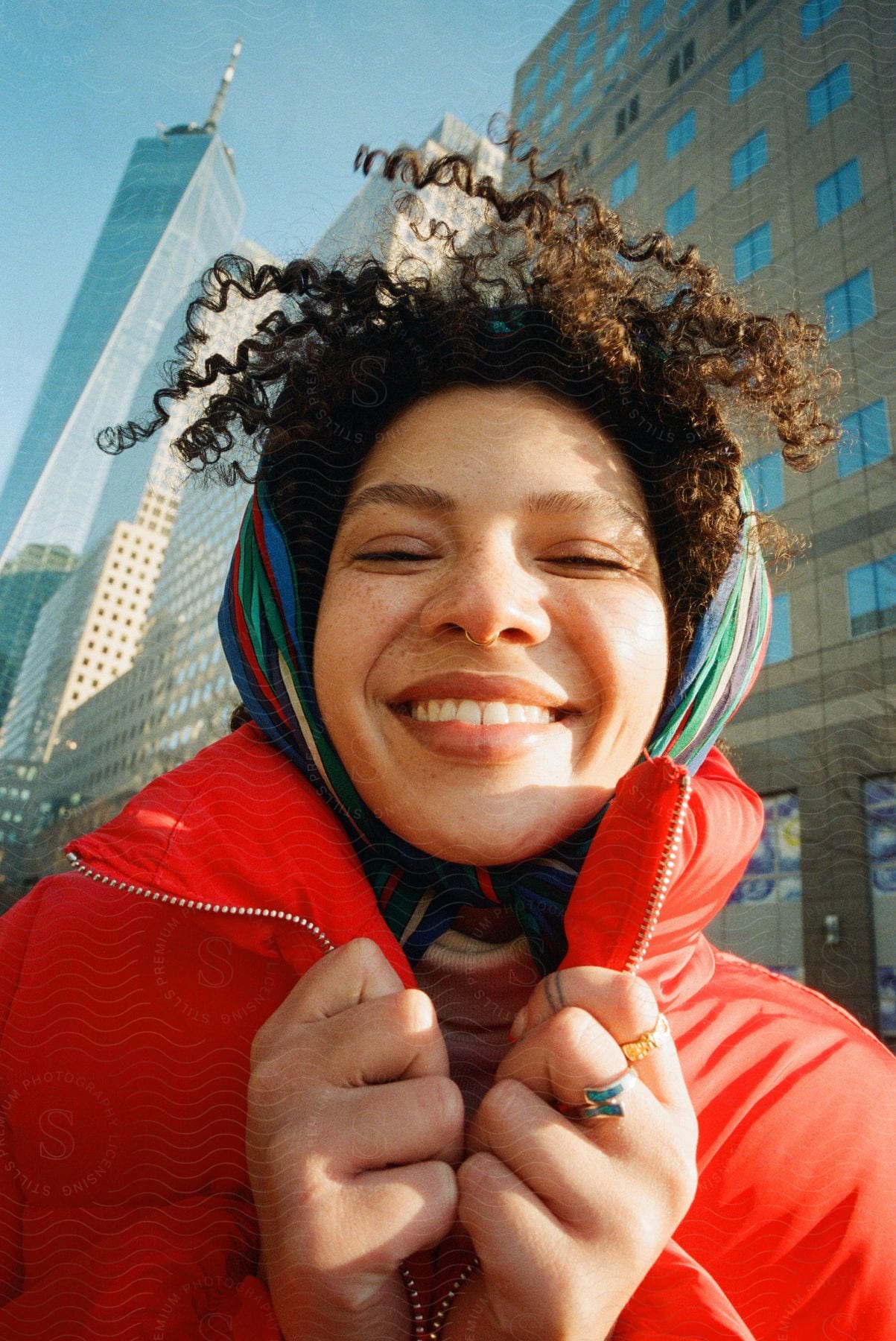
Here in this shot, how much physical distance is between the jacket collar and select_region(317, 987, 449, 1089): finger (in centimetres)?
8

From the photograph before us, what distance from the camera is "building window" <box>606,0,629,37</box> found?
5.18 ft

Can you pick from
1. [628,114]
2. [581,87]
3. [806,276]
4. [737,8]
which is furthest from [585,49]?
[628,114]

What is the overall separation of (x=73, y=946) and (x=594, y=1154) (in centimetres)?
36

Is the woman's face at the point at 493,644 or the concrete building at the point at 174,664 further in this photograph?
the concrete building at the point at 174,664

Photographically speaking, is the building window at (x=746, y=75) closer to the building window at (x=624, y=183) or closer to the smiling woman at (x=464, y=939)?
the building window at (x=624, y=183)

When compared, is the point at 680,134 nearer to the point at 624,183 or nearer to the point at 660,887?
the point at 624,183

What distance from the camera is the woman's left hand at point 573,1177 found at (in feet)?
0.94

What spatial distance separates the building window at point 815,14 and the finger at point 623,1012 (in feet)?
9.33

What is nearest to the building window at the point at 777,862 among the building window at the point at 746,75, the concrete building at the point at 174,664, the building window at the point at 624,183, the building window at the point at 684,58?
the concrete building at the point at 174,664

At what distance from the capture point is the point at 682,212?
3385mm

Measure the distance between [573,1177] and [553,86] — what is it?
85.4 inches

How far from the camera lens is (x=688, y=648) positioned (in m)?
0.50

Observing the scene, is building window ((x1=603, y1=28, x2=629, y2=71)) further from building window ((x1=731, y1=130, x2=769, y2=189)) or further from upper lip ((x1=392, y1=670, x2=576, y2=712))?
upper lip ((x1=392, y1=670, x2=576, y2=712))

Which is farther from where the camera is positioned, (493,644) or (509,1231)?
(493,644)
